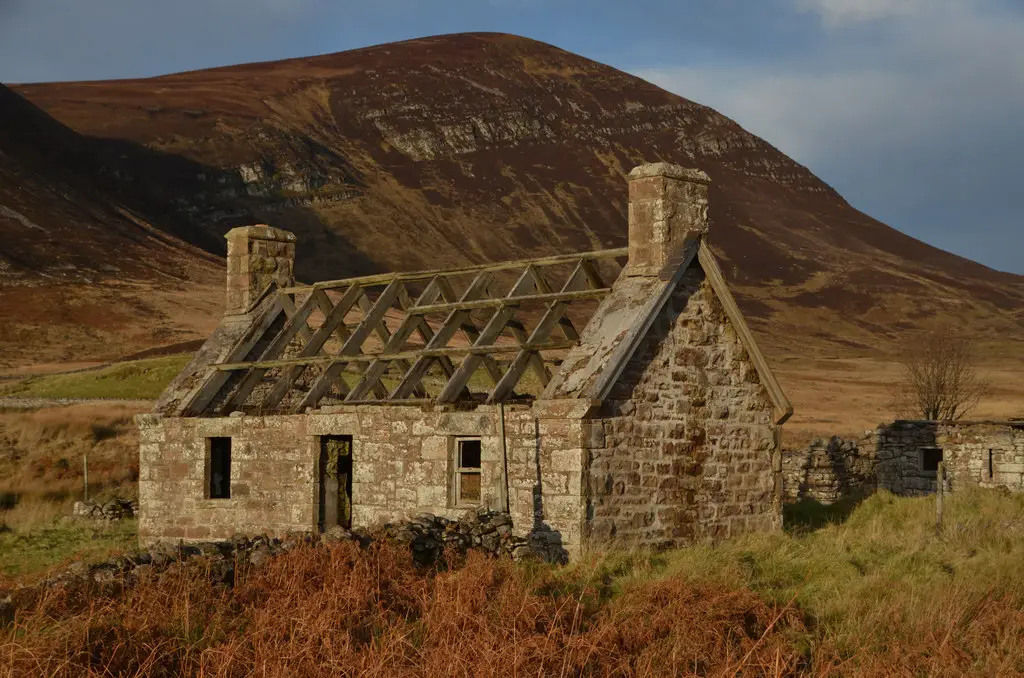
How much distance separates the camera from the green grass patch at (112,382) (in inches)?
1624

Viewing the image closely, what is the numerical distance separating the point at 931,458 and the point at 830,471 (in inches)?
98.9

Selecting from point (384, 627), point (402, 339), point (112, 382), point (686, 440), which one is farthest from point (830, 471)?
point (112, 382)

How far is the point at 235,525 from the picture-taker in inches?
716

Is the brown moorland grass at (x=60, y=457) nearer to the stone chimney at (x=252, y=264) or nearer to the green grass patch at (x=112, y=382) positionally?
the green grass patch at (x=112, y=382)

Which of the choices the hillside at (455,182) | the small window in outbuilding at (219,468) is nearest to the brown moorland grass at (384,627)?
the small window in outbuilding at (219,468)

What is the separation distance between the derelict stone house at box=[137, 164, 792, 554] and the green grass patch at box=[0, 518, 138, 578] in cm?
100

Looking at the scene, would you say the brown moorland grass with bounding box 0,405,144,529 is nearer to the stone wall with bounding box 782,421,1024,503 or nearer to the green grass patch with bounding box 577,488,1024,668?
the green grass patch with bounding box 577,488,1024,668

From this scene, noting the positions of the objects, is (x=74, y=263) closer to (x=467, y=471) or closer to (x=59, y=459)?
(x=59, y=459)

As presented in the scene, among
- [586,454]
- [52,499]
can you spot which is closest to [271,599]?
[586,454]

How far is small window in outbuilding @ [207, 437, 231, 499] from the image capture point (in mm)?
18953

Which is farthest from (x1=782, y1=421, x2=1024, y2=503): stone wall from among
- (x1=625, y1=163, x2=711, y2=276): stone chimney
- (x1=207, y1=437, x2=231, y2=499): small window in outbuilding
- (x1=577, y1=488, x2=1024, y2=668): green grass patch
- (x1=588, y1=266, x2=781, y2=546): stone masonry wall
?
(x1=207, y1=437, x2=231, y2=499): small window in outbuilding

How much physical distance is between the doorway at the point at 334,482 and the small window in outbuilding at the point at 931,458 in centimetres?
1462

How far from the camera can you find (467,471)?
15.7 meters

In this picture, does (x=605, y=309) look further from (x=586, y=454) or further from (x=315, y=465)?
(x=315, y=465)
